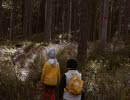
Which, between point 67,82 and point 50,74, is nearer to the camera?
point 67,82

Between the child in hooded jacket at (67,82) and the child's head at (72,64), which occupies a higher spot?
the child's head at (72,64)

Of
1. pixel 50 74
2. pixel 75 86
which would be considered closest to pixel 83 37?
pixel 50 74

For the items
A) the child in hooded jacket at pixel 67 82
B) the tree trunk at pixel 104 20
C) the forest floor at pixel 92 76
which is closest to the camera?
the child in hooded jacket at pixel 67 82

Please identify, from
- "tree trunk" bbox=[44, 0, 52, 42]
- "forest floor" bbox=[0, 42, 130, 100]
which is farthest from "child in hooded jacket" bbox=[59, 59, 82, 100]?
"tree trunk" bbox=[44, 0, 52, 42]

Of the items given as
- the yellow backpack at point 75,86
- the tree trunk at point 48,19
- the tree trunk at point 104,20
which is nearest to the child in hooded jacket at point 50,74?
the yellow backpack at point 75,86

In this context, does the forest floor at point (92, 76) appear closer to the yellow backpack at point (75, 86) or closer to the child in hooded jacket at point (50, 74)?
the child in hooded jacket at point (50, 74)

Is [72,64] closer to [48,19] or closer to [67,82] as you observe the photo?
[67,82]

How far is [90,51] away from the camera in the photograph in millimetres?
15648

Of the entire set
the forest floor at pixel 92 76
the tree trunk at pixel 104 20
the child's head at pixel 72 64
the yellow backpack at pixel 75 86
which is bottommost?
the forest floor at pixel 92 76

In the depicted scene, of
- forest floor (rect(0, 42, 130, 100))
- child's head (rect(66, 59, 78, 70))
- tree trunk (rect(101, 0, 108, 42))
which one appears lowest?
forest floor (rect(0, 42, 130, 100))

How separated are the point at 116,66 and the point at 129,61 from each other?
3.58 feet

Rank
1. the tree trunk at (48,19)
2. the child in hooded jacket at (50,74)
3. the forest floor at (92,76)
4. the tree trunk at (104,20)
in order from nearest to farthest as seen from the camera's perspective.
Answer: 1. the forest floor at (92,76)
2. the child in hooded jacket at (50,74)
3. the tree trunk at (104,20)
4. the tree trunk at (48,19)

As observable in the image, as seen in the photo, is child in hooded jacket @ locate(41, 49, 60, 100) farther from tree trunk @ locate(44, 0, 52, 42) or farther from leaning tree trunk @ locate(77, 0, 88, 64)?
tree trunk @ locate(44, 0, 52, 42)

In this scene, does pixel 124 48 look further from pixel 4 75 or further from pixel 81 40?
pixel 4 75
